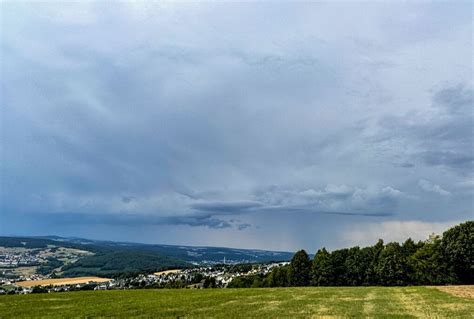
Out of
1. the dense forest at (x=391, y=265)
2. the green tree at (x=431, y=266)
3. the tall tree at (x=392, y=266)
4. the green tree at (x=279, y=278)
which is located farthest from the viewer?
the green tree at (x=279, y=278)

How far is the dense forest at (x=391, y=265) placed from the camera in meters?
97.4

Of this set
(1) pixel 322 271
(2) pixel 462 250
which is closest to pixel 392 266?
(1) pixel 322 271

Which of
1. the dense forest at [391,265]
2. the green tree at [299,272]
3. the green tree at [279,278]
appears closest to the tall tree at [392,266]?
the dense forest at [391,265]

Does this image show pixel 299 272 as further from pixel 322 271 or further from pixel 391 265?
pixel 391 265

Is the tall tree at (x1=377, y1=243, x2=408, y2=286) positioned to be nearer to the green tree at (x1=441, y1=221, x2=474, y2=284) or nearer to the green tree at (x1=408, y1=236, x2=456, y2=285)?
the green tree at (x1=408, y1=236, x2=456, y2=285)

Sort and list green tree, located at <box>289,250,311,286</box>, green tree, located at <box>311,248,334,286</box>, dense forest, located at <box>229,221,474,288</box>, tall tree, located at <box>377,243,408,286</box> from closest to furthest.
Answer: dense forest, located at <box>229,221,474,288</box> → tall tree, located at <box>377,243,408,286</box> → green tree, located at <box>311,248,334,286</box> → green tree, located at <box>289,250,311,286</box>

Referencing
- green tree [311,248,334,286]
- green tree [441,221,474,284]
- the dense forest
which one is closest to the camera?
green tree [441,221,474,284]

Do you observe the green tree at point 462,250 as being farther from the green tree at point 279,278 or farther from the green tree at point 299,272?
the green tree at point 279,278

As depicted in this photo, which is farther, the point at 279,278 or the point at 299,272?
the point at 279,278

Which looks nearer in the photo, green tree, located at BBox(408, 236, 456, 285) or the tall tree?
green tree, located at BBox(408, 236, 456, 285)

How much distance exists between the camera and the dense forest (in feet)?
319

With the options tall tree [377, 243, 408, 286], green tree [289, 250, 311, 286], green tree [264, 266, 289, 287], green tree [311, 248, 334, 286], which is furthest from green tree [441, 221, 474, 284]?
green tree [264, 266, 289, 287]

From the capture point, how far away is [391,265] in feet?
367

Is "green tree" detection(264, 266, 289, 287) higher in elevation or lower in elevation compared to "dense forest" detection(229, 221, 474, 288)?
lower
